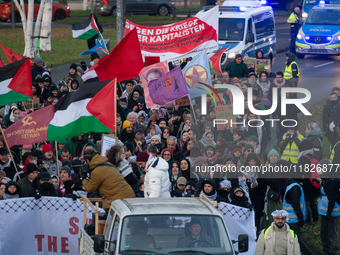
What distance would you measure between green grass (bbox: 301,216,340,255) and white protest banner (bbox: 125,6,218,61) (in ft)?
23.0

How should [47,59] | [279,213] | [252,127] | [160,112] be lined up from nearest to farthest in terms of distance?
[279,213] < [252,127] < [160,112] < [47,59]

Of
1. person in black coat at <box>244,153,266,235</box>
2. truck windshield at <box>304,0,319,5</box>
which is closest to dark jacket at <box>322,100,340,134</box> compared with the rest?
person in black coat at <box>244,153,266,235</box>

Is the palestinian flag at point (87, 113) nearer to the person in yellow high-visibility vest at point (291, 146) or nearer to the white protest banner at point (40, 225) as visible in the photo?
the white protest banner at point (40, 225)

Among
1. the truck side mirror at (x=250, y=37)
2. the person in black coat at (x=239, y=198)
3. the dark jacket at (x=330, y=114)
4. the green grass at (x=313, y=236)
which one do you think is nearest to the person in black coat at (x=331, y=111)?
the dark jacket at (x=330, y=114)

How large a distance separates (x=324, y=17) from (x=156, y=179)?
1897 centimetres

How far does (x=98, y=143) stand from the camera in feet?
43.5

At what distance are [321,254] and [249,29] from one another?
12969 millimetres

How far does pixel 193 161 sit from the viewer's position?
11930 mm

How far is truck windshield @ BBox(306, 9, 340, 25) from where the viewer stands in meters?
25.2

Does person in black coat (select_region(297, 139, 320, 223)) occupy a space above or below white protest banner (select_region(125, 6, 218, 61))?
below

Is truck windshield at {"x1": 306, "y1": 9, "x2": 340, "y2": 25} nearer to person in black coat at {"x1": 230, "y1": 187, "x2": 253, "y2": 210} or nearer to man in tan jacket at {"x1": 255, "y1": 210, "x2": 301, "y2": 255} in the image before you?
person in black coat at {"x1": 230, "y1": 187, "x2": 253, "y2": 210}

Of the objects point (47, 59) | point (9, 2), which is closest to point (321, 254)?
point (47, 59)

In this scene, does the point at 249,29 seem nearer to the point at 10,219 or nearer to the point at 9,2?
the point at 10,219

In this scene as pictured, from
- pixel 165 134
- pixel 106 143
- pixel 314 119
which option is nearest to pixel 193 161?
pixel 165 134
